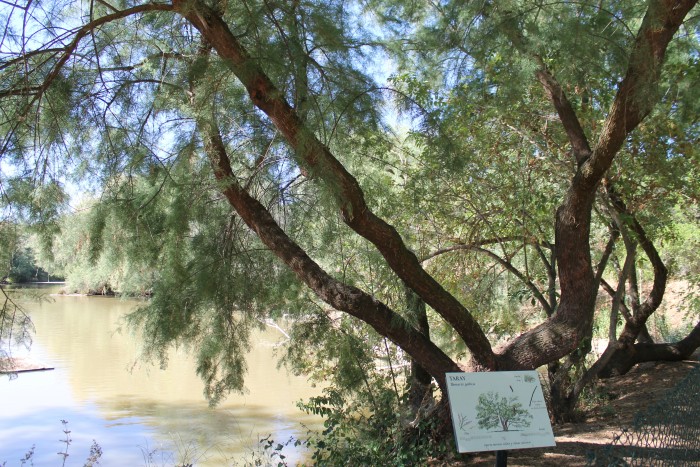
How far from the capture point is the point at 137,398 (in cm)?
1120

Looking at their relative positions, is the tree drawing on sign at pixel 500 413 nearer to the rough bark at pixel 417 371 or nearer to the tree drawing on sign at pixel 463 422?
the tree drawing on sign at pixel 463 422

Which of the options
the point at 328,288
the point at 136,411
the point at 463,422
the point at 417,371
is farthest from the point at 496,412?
the point at 136,411

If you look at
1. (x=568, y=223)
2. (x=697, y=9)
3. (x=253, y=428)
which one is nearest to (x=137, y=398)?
(x=253, y=428)

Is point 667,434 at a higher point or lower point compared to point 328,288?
lower

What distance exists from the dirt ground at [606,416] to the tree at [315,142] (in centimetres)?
73

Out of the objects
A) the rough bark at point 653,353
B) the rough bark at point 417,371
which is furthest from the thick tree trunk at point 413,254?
the rough bark at point 653,353

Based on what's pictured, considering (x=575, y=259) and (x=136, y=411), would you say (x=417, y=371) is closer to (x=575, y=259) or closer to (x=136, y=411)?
(x=575, y=259)

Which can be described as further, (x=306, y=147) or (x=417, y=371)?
(x=417, y=371)

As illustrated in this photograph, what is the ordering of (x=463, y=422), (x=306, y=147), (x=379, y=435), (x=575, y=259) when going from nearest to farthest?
(x=463, y=422)
(x=306, y=147)
(x=575, y=259)
(x=379, y=435)

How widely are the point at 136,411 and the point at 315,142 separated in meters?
8.23

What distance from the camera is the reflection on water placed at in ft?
26.8

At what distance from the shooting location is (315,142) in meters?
3.68

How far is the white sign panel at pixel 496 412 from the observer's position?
3256mm

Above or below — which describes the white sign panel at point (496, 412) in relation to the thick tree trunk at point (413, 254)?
below
